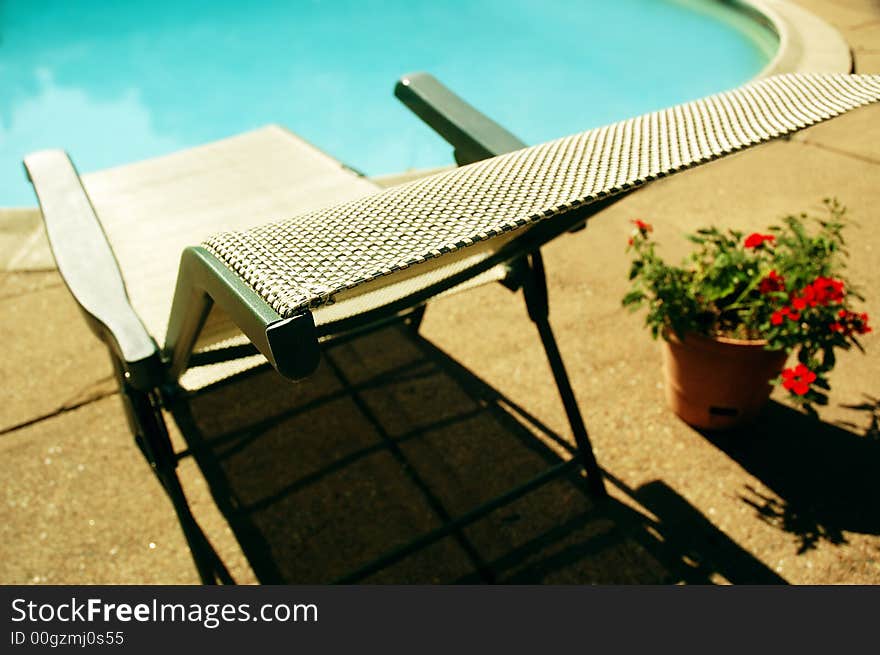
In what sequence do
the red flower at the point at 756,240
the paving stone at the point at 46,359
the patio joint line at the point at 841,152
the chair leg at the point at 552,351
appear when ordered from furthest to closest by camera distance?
1. the patio joint line at the point at 841,152
2. the paving stone at the point at 46,359
3. the red flower at the point at 756,240
4. the chair leg at the point at 552,351

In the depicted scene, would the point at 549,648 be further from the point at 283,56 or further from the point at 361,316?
the point at 283,56

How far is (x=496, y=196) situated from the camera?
1.05 meters

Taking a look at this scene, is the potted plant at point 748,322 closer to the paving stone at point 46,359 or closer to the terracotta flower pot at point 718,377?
the terracotta flower pot at point 718,377

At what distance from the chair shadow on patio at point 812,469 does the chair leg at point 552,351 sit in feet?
1.36

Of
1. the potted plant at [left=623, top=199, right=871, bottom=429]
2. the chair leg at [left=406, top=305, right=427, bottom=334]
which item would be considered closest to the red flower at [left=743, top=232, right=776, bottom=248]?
the potted plant at [left=623, top=199, right=871, bottom=429]

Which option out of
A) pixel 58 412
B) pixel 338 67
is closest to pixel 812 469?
pixel 58 412

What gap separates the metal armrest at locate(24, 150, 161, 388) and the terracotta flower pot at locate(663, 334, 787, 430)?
1.42 meters

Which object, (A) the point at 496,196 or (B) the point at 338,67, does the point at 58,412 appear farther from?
(B) the point at 338,67

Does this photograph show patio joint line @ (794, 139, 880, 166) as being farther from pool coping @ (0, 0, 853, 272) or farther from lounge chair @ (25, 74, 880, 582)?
lounge chair @ (25, 74, 880, 582)

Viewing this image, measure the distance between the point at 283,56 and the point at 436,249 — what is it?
7541 mm

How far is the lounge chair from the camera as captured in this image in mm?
896

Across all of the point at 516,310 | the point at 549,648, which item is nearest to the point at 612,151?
the point at 549,648

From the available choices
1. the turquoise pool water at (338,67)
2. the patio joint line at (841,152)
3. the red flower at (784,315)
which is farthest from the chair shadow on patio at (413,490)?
the turquoise pool water at (338,67)

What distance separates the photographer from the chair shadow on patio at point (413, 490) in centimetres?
185
